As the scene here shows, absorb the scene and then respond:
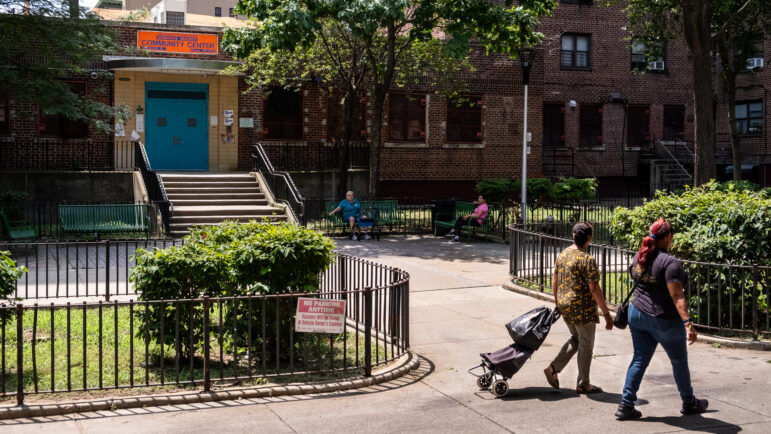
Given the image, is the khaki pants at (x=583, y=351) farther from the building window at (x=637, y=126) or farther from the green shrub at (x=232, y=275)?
the building window at (x=637, y=126)

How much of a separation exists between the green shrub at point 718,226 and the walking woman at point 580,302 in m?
3.42

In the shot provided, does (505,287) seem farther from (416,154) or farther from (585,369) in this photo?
(416,154)

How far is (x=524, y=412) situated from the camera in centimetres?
753

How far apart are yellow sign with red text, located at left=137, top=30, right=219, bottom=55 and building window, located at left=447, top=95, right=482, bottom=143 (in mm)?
8951

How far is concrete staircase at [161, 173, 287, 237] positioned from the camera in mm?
22094

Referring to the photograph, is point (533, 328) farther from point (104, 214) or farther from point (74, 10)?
point (74, 10)

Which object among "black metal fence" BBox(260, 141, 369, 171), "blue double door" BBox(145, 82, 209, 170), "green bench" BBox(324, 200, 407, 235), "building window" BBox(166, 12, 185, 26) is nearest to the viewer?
"green bench" BBox(324, 200, 407, 235)

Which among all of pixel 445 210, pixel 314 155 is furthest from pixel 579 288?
pixel 314 155

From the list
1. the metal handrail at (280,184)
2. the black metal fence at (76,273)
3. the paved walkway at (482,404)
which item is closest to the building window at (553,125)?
the metal handrail at (280,184)

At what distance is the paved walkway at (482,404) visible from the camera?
7.09 meters

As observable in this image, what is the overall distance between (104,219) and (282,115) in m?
9.49

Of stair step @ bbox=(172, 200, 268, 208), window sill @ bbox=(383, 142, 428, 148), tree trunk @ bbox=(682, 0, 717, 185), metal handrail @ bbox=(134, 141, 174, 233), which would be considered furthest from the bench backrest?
tree trunk @ bbox=(682, 0, 717, 185)

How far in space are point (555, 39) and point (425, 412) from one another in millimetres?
31076

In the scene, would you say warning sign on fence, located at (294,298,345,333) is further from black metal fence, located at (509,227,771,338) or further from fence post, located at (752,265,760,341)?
fence post, located at (752,265,760,341)
